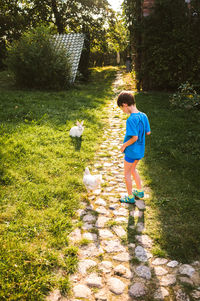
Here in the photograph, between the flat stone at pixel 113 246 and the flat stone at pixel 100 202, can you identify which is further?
the flat stone at pixel 100 202

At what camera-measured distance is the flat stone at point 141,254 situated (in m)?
2.57

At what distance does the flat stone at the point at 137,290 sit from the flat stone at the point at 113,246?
0.49 m

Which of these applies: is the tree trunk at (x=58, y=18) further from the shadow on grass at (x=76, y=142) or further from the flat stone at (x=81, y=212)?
the flat stone at (x=81, y=212)

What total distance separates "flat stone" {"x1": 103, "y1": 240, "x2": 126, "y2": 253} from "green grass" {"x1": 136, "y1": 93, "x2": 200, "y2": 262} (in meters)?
0.41

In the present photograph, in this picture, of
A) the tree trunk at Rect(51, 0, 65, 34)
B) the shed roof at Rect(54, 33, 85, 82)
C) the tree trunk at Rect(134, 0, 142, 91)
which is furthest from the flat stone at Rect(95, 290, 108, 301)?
the tree trunk at Rect(51, 0, 65, 34)

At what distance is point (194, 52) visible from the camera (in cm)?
1002

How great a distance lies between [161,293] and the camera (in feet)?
6.98

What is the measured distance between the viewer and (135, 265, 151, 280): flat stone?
7.64 ft

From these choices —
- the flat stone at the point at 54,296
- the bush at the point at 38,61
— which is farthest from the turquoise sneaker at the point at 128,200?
the bush at the point at 38,61

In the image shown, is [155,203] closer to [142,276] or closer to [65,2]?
[142,276]

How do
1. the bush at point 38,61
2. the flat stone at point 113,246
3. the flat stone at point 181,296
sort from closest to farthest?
the flat stone at point 181,296, the flat stone at point 113,246, the bush at point 38,61

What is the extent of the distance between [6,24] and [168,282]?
22111 millimetres

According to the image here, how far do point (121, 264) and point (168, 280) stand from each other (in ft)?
1.63

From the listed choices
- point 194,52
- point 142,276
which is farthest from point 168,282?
point 194,52
